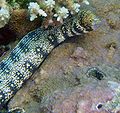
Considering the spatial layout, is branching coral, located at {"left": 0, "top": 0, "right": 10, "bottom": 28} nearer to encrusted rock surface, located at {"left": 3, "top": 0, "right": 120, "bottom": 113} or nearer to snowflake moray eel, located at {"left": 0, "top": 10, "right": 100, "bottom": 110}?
snowflake moray eel, located at {"left": 0, "top": 10, "right": 100, "bottom": 110}

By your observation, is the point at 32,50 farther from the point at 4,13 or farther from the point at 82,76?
the point at 82,76

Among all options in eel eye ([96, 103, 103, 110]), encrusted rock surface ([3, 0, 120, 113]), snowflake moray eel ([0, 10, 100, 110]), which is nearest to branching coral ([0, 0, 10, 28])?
snowflake moray eel ([0, 10, 100, 110])

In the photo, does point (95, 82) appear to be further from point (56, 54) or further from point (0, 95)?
point (0, 95)

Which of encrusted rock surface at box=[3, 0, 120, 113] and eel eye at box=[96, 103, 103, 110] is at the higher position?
eel eye at box=[96, 103, 103, 110]

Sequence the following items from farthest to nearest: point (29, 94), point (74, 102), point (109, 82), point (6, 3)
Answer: point (6, 3) → point (29, 94) → point (109, 82) → point (74, 102)

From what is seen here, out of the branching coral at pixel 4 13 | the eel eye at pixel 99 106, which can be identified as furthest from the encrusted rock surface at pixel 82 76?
the branching coral at pixel 4 13

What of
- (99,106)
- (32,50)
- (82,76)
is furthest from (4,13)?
(99,106)

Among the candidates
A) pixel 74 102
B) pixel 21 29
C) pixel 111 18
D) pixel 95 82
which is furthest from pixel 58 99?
pixel 111 18
